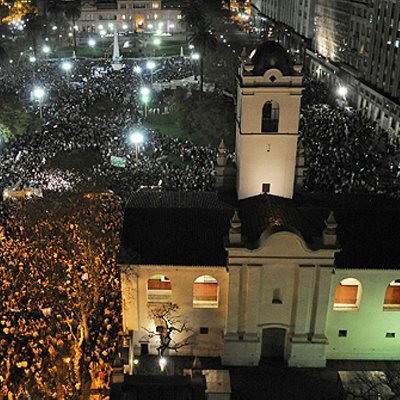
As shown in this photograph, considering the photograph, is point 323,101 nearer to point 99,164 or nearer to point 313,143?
point 313,143

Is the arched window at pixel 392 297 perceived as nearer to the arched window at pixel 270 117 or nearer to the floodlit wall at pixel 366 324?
the floodlit wall at pixel 366 324

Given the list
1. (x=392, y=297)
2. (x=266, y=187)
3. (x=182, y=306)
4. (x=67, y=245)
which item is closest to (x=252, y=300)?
(x=182, y=306)

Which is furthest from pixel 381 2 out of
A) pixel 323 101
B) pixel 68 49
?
pixel 68 49

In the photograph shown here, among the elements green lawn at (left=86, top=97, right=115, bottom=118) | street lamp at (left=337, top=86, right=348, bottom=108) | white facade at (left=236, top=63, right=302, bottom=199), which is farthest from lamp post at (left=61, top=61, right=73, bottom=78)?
white facade at (left=236, top=63, right=302, bottom=199)

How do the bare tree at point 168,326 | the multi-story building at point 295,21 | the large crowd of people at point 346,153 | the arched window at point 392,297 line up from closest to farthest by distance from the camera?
the arched window at point 392,297 < the bare tree at point 168,326 < the large crowd of people at point 346,153 < the multi-story building at point 295,21

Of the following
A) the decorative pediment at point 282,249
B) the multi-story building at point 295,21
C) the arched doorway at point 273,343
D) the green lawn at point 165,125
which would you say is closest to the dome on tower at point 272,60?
the decorative pediment at point 282,249

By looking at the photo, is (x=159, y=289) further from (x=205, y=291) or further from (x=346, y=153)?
(x=346, y=153)

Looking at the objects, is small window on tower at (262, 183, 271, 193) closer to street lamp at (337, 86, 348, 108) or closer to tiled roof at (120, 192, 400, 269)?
tiled roof at (120, 192, 400, 269)

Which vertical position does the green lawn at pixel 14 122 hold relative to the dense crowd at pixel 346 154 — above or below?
above
